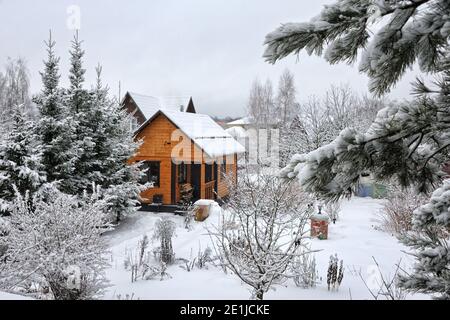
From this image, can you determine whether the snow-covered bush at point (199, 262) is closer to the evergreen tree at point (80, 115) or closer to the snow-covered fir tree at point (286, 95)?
the evergreen tree at point (80, 115)

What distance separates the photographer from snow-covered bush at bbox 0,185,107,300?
5.36 metres

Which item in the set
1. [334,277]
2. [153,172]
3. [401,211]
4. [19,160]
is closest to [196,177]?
[153,172]

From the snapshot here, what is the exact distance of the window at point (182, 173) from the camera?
16.8 metres

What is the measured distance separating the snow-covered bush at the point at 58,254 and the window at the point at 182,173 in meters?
10.3

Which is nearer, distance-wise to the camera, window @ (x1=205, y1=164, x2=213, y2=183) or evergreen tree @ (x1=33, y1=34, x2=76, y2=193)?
evergreen tree @ (x1=33, y1=34, x2=76, y2=193)

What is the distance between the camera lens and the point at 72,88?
12.4 metres

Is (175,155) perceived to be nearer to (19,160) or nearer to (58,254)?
(19,160)

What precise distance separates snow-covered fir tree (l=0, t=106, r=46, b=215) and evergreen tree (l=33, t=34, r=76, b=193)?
0.74 meters

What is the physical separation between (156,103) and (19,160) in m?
27.6

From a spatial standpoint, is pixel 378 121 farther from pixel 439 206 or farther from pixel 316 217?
pixel 316 217

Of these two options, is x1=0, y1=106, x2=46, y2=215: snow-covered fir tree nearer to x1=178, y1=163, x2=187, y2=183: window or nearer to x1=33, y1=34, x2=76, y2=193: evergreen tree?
x1=33, y1=34, x2=76, y2=193: evergreen tree

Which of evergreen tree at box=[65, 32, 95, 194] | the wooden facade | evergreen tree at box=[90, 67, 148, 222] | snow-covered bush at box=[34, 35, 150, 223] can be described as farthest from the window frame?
evergreen tree at box=[65, 32, 95, 194]
